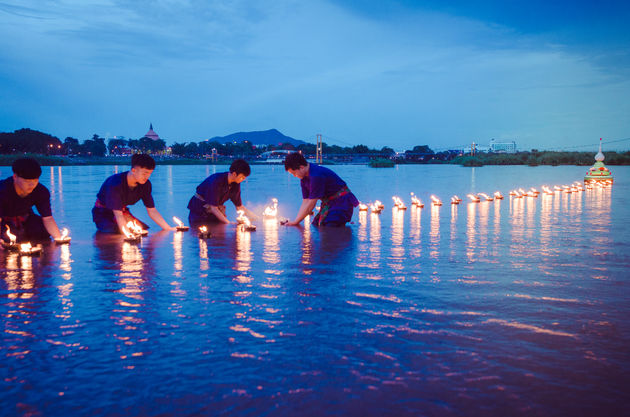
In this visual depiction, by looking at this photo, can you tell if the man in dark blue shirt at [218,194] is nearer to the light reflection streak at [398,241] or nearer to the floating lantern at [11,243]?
the light reflection streak at [398,241]

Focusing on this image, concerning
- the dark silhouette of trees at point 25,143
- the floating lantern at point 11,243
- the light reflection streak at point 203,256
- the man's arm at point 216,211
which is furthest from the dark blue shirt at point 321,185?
the dark silhouette of trees at point 25,143

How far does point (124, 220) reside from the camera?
931 cm

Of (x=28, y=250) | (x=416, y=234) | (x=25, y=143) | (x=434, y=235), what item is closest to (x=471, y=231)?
(x=434, y=235)

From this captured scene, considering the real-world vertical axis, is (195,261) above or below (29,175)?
below

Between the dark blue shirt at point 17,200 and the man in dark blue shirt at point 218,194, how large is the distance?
10.8ft

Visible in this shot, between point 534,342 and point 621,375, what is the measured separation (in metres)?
0.69

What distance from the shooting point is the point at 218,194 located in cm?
1102

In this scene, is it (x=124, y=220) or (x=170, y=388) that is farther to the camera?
(x=124, y=220)

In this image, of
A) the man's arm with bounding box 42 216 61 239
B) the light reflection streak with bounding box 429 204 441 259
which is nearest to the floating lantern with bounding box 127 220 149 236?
the man's arm with bounding box 42 216 61 239

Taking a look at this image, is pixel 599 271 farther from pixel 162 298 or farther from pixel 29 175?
pixel 29 175

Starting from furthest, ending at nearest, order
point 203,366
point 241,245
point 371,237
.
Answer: point 371,237 → point 241,245 → point 203,366

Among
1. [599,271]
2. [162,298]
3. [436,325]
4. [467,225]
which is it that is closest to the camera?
[436,325]

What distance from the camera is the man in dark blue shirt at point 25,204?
780 cm

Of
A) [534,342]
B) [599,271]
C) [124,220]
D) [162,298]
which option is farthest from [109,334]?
[599,271]
